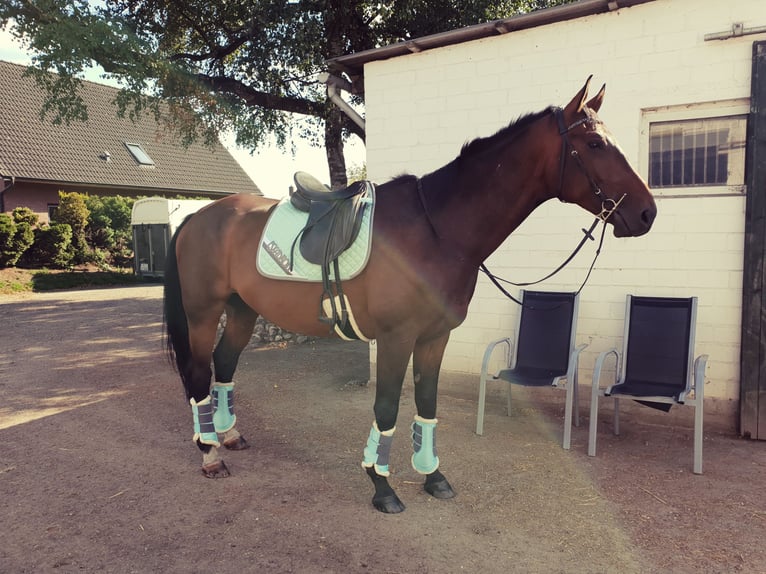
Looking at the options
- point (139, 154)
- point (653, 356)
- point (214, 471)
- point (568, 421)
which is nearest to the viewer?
point (214, 471)

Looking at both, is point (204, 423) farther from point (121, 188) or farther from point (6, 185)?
point (121, 188)

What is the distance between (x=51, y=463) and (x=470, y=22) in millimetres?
8284

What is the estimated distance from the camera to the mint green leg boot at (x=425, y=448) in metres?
3.11

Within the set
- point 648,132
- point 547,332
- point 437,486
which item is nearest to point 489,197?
point 437,486

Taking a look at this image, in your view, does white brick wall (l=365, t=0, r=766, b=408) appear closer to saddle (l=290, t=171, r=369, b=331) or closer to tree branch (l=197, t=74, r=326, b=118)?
saddle (l=290, t=171, r=369, b=331)

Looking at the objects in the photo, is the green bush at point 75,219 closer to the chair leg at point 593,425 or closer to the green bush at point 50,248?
the green bush at point 50,248

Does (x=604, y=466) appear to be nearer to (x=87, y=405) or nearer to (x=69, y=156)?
(x=87, y=405)

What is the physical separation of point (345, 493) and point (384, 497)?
1.03 feet

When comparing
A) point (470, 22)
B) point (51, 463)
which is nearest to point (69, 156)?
point (470, 22)

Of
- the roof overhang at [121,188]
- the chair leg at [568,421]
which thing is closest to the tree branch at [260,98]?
the chair leg at [568,421]

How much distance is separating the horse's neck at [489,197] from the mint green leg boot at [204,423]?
6.63ft

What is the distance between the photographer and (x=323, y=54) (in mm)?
8656

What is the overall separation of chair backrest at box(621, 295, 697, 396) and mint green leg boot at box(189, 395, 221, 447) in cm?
303

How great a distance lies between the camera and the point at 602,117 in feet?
14.3
